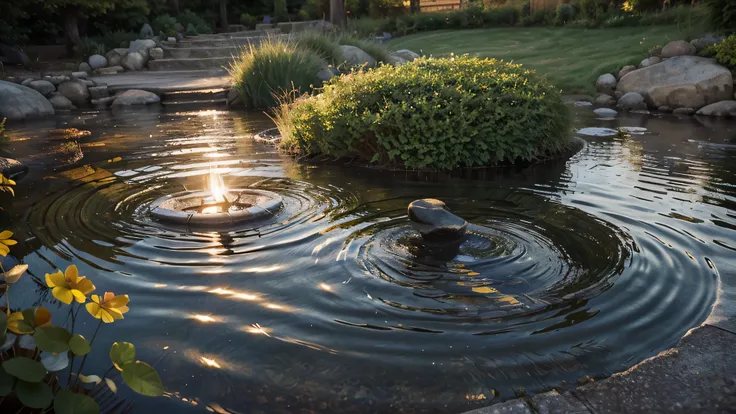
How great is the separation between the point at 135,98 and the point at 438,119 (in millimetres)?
11138

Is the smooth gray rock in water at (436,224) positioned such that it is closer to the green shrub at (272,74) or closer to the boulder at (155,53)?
the green shrub at (272,74)

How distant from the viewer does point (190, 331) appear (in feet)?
10.9

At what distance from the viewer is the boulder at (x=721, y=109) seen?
11969 millimetres

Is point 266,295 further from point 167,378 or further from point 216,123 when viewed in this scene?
point 216,123

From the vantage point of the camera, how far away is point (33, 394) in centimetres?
197

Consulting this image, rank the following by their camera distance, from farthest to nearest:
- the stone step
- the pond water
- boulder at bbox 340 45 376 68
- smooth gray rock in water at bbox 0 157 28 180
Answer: the stone step, boulder at bbox 340 45 376 68, smooth gray rock in water at bbox 0 157 28 180, the pond water

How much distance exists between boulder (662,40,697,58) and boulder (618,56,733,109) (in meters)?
0.40

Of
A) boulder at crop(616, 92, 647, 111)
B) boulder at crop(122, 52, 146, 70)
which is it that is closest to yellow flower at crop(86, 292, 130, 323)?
boulder at crop(616, 92, 647, 111)

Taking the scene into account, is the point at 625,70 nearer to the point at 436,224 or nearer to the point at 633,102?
the point at 633,102

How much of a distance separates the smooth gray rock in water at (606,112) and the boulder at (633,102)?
0.80 metres

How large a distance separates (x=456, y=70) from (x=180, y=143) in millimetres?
4643

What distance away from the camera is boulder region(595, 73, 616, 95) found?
48.3 feet

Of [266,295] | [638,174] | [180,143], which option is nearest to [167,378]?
[266,295]

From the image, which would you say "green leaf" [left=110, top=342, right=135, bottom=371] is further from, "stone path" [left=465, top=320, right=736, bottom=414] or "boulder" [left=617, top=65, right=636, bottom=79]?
"boulder" [left=617, top=65, right=636, bottom=79]
